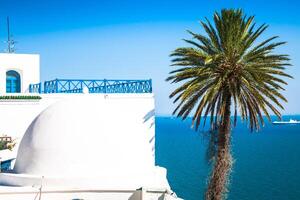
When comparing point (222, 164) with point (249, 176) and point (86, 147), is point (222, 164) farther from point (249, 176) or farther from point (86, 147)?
point (249, 176)

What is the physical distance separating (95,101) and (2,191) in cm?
545

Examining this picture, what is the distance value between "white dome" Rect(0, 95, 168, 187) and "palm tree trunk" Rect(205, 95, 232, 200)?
263 cm

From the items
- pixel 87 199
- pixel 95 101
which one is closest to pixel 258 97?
pixel 95 101

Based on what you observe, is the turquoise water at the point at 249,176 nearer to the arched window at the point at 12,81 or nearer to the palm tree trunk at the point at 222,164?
the arched window at the point at 12,81

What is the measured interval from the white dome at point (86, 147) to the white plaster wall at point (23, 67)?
1754 centimetres

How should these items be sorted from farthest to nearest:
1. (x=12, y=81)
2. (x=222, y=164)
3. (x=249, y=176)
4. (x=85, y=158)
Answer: (x=249, y=176) < (x=12, y=81) < (x=222, y=164) < (x=85, y=158)

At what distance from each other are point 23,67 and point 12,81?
1.47 metres

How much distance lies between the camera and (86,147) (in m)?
18.2

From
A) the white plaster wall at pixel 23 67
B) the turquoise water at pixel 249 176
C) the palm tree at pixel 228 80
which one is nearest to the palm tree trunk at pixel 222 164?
the palm tree at pixel 228 80

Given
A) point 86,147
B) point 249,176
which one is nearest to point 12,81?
point 86,147

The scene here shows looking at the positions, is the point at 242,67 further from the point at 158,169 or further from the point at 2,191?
the point at 2,191

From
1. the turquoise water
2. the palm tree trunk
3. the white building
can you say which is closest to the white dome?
the white building

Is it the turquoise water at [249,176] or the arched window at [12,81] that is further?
the turquoise water at [249,176]

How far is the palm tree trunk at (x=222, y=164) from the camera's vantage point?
20.6m
